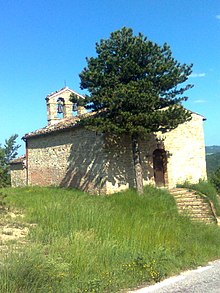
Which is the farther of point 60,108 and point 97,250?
point 60,108

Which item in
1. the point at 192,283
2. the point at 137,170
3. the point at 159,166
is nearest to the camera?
the point at 192,283

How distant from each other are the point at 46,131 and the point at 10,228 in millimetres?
12793

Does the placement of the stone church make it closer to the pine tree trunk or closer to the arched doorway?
the arched doorway

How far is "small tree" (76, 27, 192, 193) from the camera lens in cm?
1512

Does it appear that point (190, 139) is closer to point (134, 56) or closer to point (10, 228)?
point (134, 56)

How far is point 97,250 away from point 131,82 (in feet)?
30.3

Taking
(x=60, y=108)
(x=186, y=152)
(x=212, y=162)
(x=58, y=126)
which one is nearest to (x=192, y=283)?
(x=186, y=152)

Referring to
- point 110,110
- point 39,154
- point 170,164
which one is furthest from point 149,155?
point 39,154

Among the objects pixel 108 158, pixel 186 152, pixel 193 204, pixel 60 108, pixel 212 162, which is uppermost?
pixel 60 108

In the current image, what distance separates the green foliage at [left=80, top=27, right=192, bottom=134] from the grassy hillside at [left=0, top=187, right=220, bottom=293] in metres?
4.29

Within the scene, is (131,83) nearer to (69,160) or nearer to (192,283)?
(69,160)

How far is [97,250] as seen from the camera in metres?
7.48

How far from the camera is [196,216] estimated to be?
611 inches

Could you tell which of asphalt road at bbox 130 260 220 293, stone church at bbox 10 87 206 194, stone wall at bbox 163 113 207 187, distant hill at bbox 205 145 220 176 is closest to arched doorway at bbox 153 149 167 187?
stone church at bbox 10 87 206 194
